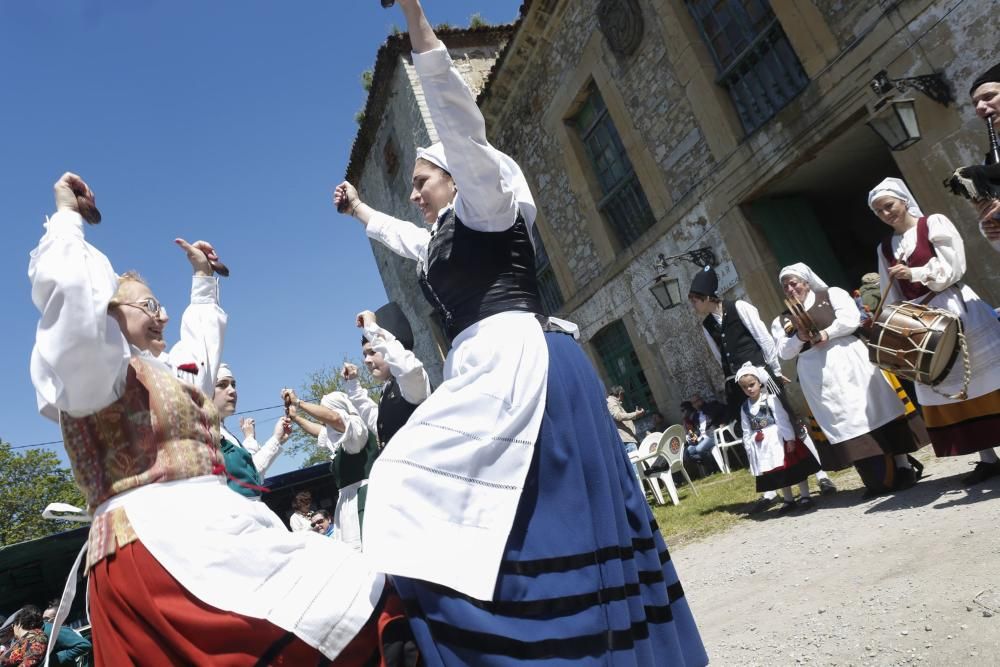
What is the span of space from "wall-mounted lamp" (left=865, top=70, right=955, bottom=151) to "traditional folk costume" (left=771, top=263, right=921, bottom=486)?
2653 millimetres

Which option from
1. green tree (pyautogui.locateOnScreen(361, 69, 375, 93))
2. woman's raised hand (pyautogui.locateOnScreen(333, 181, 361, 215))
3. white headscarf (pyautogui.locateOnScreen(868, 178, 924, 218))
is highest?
green tree (pyautogui.locateOnScreen(361, 69, 375, 93))

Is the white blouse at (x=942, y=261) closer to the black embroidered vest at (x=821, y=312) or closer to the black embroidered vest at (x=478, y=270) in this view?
the black embroidered vest at (x=821, y=312)

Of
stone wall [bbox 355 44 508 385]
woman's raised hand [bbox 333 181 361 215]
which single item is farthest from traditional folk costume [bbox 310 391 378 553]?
stone wall [bbox 355 44 508 385]

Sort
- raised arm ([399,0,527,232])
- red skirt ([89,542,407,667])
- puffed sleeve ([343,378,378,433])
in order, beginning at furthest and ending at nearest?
puffed sleeve ([343,378,378,433]) < raised arm ([399,0,527,232]) < red skirt ([89,542,407,667])

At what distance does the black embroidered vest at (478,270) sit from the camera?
193cm

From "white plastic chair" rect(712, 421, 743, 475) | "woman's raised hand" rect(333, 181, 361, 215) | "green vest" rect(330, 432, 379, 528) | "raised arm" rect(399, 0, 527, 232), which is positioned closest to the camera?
"raised arm" rect(399, 0, 527, 232)

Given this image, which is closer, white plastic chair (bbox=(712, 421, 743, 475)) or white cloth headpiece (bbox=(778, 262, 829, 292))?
white cloth headpiece (bbox=(778, 262, 829, 292))

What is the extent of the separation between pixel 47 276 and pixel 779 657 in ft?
8.54

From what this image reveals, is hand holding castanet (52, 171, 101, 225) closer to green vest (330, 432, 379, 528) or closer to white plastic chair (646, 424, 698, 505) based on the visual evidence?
green vest (330, 432, 379, 528)

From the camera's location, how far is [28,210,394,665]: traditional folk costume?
141 cm

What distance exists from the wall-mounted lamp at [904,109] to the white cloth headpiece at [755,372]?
119 inches

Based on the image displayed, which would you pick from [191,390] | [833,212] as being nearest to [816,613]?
[191,390]

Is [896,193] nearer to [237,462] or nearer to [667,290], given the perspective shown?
[237,462]

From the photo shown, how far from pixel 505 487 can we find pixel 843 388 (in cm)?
414
